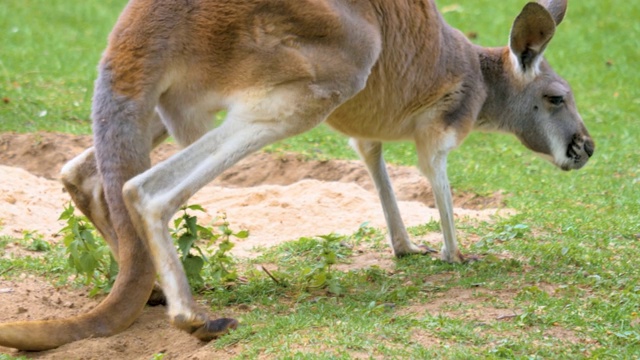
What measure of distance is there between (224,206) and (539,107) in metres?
2.52

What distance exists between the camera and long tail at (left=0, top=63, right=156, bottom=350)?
179 inches

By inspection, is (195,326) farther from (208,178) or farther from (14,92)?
(14,92)

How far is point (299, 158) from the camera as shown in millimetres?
8656

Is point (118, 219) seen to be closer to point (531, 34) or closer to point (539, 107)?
point (531, 34)

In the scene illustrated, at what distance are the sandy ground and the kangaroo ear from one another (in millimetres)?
1348

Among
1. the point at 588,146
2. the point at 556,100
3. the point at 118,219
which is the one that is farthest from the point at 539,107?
the point at 118,219

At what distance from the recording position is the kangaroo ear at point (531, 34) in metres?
5.65

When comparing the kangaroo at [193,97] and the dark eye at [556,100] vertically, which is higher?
the kangaroo at [193,97]

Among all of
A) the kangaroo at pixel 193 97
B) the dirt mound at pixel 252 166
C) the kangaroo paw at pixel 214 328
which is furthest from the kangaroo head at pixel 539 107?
the kangaroo paw at pixel 214 328

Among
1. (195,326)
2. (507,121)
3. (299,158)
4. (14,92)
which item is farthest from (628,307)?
(14,92)

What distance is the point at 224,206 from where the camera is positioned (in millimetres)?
7473

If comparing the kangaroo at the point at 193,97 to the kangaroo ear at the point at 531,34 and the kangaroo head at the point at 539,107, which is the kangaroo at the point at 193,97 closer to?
the kangaroo ear at the point at 531,34

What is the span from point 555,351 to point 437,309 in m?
0.74

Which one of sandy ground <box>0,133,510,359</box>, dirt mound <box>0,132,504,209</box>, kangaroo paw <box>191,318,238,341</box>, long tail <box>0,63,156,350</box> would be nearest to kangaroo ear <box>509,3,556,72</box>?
sandy ground <box>0,133,510,359</box>
